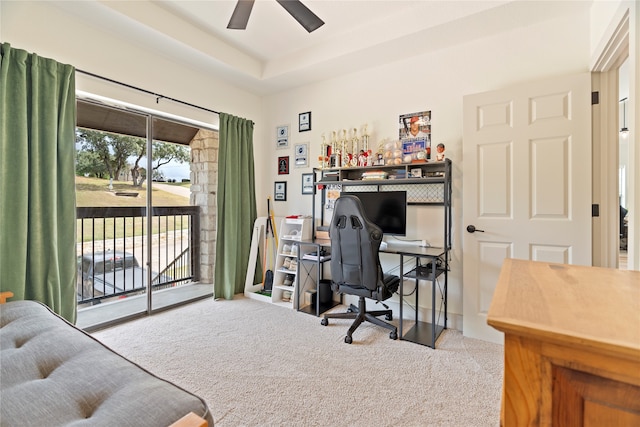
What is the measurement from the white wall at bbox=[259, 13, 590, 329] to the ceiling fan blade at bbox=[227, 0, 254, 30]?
59.2 inches

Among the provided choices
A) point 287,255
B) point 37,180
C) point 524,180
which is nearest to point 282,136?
point 287,255

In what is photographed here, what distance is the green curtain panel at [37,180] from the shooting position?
78.6 inches

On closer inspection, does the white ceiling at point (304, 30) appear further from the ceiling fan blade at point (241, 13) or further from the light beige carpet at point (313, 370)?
the light beige carpet at point (313, 370)

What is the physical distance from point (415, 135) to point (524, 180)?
3.39 ft

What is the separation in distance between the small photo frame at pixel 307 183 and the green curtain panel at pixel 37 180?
7.31 ft

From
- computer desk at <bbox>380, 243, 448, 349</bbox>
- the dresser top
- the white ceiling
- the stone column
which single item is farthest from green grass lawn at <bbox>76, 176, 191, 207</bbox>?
the dresser top

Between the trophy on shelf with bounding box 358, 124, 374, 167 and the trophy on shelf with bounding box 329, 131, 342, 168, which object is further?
the trophy on shelf with bounding box 329, 131, 342, 168

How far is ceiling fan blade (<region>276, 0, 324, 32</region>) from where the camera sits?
1.92 meters

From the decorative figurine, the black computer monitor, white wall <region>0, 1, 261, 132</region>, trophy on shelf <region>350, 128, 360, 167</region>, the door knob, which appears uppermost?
white wall <region>0, 1, 261, 132</region>

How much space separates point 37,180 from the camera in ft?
6.91

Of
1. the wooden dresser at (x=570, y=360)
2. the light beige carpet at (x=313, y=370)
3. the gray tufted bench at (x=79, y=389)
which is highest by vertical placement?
the wooden dresser at (x=570, y=360)

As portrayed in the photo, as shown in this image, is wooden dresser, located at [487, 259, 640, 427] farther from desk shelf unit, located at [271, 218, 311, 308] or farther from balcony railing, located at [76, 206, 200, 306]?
balcony railing, located at [76, 206, 200, 306]

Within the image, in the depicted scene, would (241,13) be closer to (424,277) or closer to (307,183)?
(307,183)

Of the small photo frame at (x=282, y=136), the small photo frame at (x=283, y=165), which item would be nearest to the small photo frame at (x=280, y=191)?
the small photo frame at (x=283, y=165)
